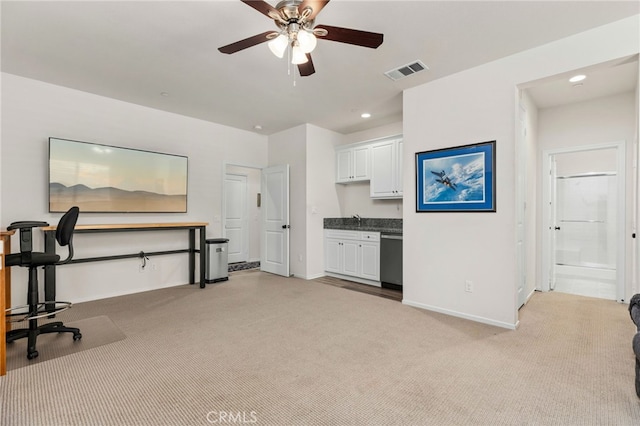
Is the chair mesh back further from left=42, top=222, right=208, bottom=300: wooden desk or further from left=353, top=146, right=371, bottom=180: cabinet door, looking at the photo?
left=353, top=146, right=371, bottom=180: cabinet door

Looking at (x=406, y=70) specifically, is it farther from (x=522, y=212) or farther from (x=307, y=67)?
(x=522, y=212)

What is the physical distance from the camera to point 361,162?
5.35m

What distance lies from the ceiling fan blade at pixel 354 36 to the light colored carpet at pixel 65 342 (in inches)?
123

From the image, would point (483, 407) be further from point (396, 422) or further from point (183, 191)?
point (183, 191)

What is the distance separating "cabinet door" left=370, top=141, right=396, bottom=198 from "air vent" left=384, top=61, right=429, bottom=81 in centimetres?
153

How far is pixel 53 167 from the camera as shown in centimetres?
362

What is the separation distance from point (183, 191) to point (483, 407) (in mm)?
4574

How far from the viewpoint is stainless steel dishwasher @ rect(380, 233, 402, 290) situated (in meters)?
4.47

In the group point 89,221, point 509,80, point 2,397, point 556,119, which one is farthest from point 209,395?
point 556,119

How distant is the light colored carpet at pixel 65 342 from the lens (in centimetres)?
240

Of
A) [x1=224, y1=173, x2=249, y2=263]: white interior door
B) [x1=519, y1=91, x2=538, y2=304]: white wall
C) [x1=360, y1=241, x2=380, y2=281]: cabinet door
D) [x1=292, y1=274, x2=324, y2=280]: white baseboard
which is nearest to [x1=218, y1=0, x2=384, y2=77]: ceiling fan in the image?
[x1=519, y1=91, x2=538, y2=304]: white wall

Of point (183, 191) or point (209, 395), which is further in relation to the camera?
point (183, 191)

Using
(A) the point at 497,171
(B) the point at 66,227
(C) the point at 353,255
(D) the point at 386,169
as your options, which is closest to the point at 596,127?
(A) the point at 497,171

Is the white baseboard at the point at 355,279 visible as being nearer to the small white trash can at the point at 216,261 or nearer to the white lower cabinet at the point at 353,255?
the white lower cabinet at the point at 353,255
